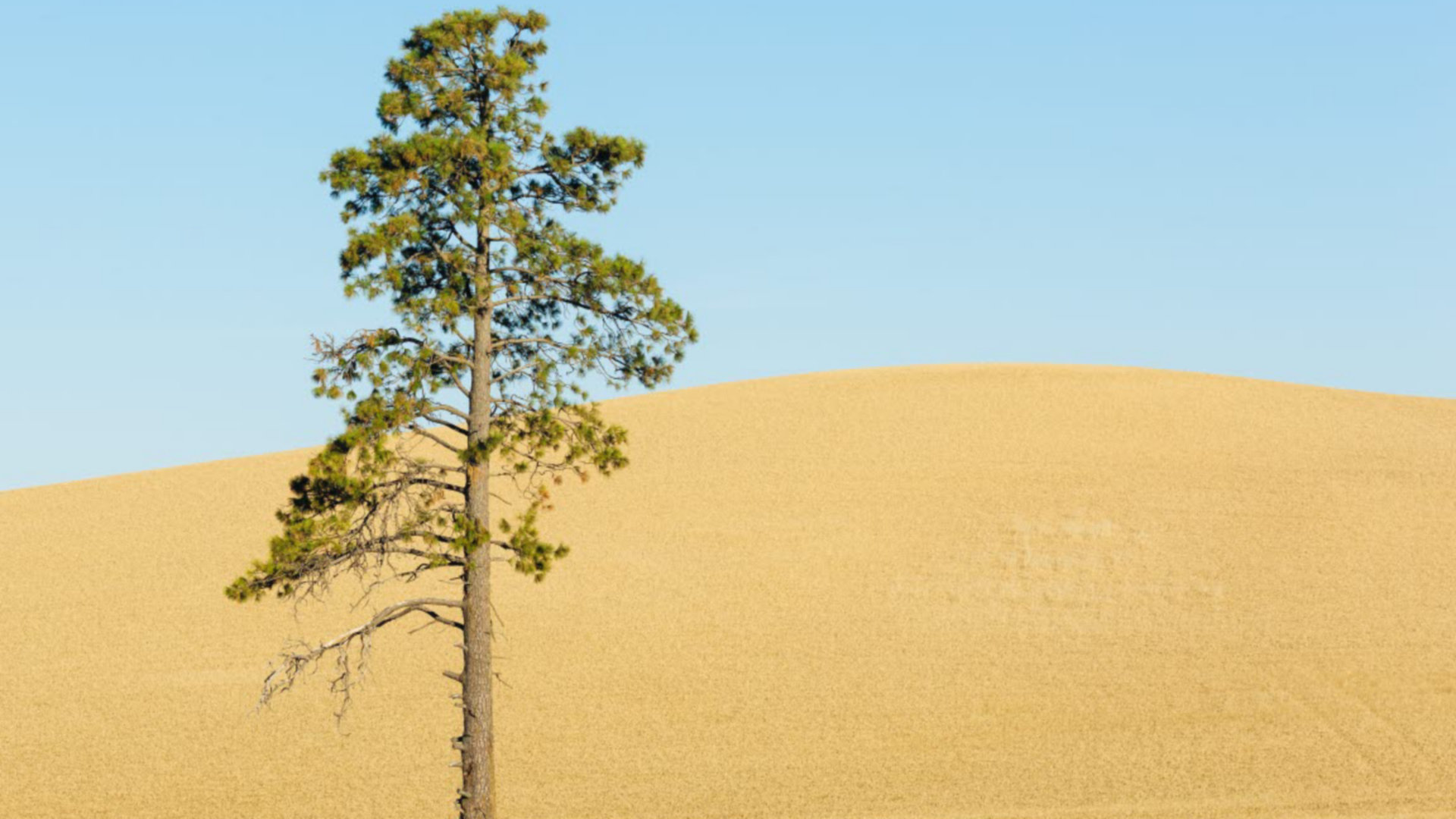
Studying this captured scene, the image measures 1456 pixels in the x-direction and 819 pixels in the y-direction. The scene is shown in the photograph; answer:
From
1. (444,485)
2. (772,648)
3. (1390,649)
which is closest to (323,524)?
(444,485)

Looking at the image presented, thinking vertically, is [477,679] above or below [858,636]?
below

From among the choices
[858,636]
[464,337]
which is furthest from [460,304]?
[858,636]

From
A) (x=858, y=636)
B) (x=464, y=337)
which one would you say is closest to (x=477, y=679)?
(x=464, y=337)

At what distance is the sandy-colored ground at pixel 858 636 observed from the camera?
1138 inches

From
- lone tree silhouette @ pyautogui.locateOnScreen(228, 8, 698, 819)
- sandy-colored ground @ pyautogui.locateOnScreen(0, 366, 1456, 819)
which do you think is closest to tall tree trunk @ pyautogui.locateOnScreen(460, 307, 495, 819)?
lone tree silhouette @ pyautogui.locateOnScreen(228, 8, 698, 819)

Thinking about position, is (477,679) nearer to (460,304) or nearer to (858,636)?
(460,304)

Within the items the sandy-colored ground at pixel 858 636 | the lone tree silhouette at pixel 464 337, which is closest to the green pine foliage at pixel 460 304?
the lone tree silhouette at pixel 464 337

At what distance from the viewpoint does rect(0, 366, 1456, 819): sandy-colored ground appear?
28.9 m

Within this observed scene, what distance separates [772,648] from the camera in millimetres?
37188

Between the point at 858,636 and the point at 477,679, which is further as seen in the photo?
the point at 858,636

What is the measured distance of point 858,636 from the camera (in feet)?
125

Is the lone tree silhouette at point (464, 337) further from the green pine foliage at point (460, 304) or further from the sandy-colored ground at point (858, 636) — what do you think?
the sandy-colored ground at point (858, 636)

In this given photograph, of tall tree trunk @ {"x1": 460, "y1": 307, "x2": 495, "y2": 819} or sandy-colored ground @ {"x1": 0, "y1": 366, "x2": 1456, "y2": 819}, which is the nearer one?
tall tree trunk @ {"x1": 460, "y1": 307, "x2": 495, "y2": 819}

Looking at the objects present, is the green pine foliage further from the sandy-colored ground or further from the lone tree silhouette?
the sandy-colored ground
